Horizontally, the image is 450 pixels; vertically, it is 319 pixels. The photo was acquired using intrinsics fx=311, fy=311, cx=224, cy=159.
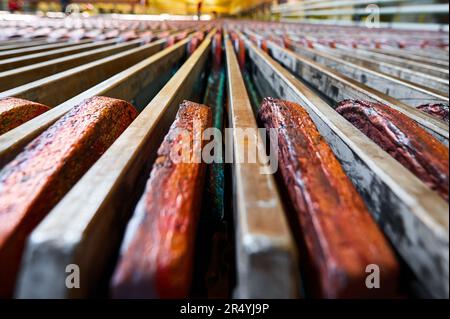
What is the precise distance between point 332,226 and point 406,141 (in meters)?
0.32

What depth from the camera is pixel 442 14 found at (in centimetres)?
590

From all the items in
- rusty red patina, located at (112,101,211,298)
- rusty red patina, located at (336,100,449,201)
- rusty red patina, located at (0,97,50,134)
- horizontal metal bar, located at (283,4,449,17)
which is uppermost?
horizontal metal bar, located at (283,4,449,17)

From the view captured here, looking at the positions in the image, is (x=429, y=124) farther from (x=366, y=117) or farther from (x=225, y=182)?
(x=225, y=182)

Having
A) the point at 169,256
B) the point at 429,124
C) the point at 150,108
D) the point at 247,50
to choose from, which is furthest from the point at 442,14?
the point at 169,256

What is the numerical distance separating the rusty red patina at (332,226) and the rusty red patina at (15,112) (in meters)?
0.71

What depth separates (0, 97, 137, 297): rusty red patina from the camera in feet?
1.67

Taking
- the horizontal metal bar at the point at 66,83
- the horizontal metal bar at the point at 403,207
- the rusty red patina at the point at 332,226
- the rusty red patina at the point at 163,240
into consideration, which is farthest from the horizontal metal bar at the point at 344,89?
the horizontal metal bar at the point at 66,83

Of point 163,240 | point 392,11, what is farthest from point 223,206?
point 392,11

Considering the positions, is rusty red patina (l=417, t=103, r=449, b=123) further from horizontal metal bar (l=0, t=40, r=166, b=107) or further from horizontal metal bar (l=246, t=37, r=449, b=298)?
horizontal metal bar (l=0, t=40, r=166, b=107)

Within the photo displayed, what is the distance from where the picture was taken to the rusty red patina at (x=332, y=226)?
430 mm

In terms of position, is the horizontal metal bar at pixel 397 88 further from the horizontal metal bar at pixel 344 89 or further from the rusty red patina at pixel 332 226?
the rusty red patina at pixel 332 226

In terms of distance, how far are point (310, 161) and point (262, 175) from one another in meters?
0.12

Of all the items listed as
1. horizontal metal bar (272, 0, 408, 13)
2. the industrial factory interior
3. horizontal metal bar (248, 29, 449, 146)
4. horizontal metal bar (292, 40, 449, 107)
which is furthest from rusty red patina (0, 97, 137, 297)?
horizontal metal bar (272, 0, 408, 13)

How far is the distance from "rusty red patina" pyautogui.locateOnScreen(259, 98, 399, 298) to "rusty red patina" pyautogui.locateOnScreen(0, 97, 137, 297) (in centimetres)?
43
